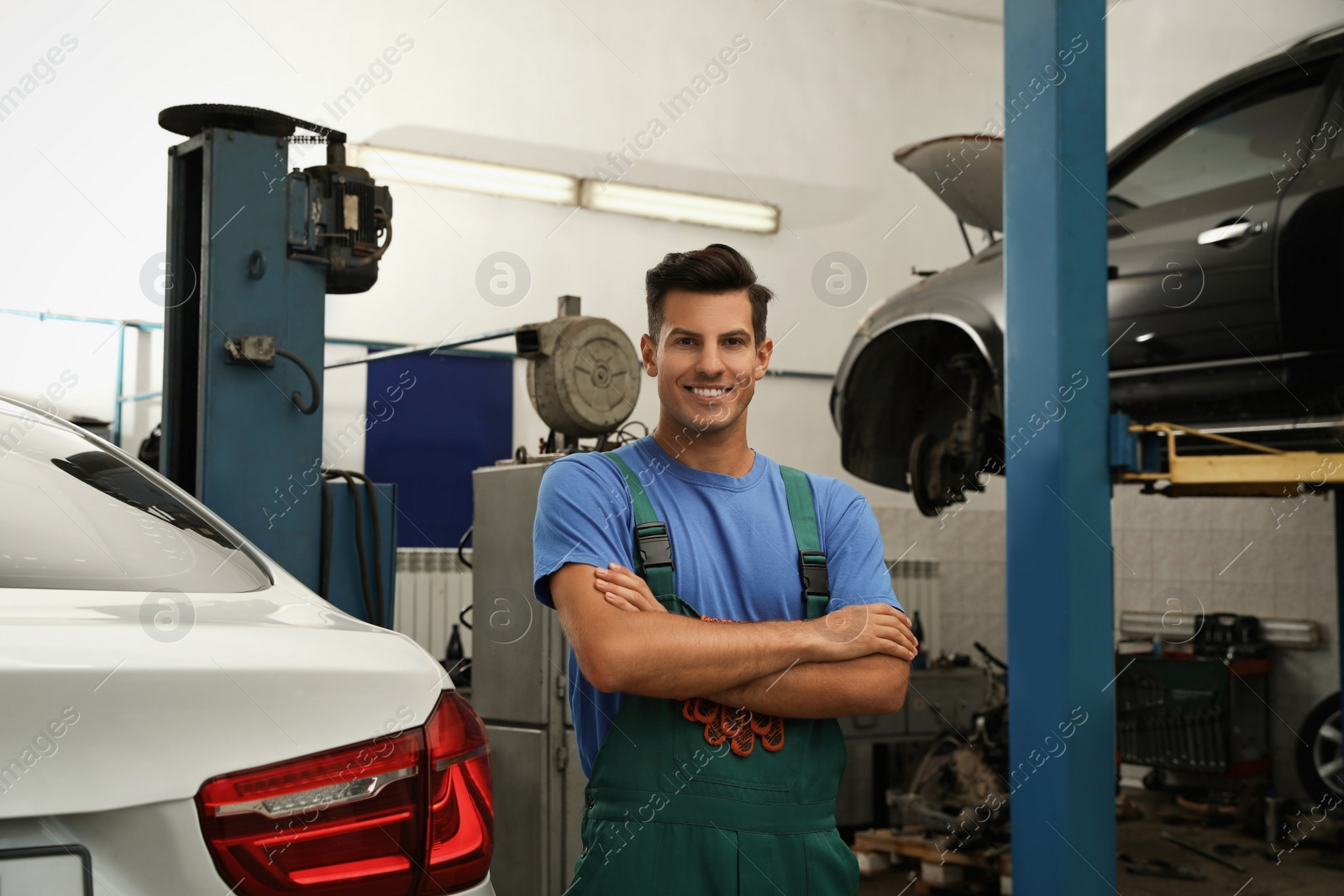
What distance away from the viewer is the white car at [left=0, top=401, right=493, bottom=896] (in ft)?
2.67

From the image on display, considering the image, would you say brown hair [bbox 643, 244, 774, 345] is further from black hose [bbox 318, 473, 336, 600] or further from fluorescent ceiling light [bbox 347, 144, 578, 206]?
fluorescent ceiling light [bbox 347, 144, 578, 206]

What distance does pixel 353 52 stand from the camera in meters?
6.28

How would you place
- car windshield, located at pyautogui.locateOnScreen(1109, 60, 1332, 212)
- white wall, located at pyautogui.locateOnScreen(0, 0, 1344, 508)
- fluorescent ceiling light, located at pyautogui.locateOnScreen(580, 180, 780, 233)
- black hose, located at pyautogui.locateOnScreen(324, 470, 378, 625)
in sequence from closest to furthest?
1. black hose, located at pyautogui.locateOnScreen(324, 470, 378, 625)
2. car windshield, located at pyautogui.locateOnScreen(1109, 60, 1332, 212)
3. white wall, located at pyautogui.locateOnScreen(0, 0, 1344, 508)
4. fluorescent ceiling light, located at pyautogui.locateOnScreen(580, 180, 780, 233)

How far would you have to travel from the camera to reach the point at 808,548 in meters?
1.49

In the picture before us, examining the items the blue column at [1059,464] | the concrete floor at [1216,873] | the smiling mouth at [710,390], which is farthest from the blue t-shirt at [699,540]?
the concrete floor at [1216,873]

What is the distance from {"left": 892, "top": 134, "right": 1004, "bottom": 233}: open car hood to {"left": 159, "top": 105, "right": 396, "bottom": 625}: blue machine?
2213mm

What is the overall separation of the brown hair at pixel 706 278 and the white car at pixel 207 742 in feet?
2.09

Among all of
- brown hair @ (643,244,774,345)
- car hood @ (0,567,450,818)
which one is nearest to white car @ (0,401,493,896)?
car hood @ (0,567,450,818)

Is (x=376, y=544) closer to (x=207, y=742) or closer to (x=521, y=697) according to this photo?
(x=521, y=697)

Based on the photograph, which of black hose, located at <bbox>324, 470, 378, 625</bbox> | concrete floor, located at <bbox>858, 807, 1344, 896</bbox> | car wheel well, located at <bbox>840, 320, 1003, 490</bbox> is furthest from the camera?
car wheel well, located at <bbox>840, 320, 1003, 490</bbox>

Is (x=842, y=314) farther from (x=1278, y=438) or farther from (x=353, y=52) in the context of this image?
(x=1278, y=438)

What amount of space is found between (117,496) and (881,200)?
7.50 metres

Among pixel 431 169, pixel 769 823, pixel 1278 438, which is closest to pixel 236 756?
pixel 769 823

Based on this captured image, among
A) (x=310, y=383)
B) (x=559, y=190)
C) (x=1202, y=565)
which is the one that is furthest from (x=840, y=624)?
(x=1202, y=565)
